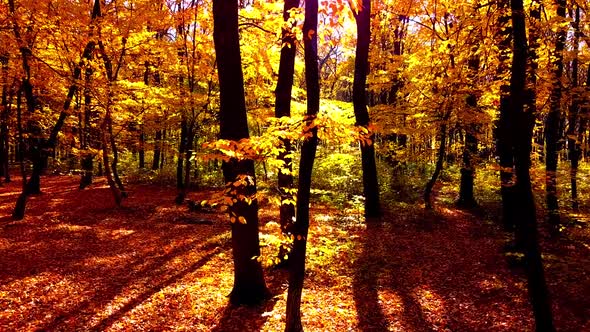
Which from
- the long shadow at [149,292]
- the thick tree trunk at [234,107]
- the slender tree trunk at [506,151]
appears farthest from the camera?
the slender tree trunk at [506,151]

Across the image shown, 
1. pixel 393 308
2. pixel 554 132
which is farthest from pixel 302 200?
pixel 554 132

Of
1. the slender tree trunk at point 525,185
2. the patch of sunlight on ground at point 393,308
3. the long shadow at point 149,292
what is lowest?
the patch of sunlight on ground at point 393,308

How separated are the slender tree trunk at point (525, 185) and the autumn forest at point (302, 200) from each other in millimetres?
23

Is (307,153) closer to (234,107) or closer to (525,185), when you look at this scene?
(234,107)

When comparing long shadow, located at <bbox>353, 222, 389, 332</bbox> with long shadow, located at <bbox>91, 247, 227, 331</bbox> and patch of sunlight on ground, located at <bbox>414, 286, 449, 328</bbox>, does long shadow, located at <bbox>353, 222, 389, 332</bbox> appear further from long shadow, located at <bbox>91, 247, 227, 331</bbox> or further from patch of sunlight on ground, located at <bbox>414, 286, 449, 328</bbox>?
long shadow, located at <bbox>91, 247, 227, 331</bbox>

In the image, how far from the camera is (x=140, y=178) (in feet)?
76.1

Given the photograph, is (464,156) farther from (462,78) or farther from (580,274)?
(580,274)

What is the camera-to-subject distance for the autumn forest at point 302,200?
19.8 feet

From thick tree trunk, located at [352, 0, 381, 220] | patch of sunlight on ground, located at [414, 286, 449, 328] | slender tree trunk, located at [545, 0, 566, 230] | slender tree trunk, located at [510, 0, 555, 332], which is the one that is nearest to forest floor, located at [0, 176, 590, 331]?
patch of sunlight on ground, located at [414, 286, 449, 328]

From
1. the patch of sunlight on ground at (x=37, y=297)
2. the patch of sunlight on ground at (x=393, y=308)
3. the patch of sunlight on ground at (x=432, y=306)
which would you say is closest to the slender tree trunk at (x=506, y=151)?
the patch of sunlight on ground at (x=432, y=306)

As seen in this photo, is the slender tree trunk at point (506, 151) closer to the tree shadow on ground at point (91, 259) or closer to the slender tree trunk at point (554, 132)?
the slender tree trunk at point (554, 132)

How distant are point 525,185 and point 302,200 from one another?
3.40 meters

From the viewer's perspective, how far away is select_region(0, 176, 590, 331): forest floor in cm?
713

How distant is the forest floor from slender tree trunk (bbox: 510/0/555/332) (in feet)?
4.30
